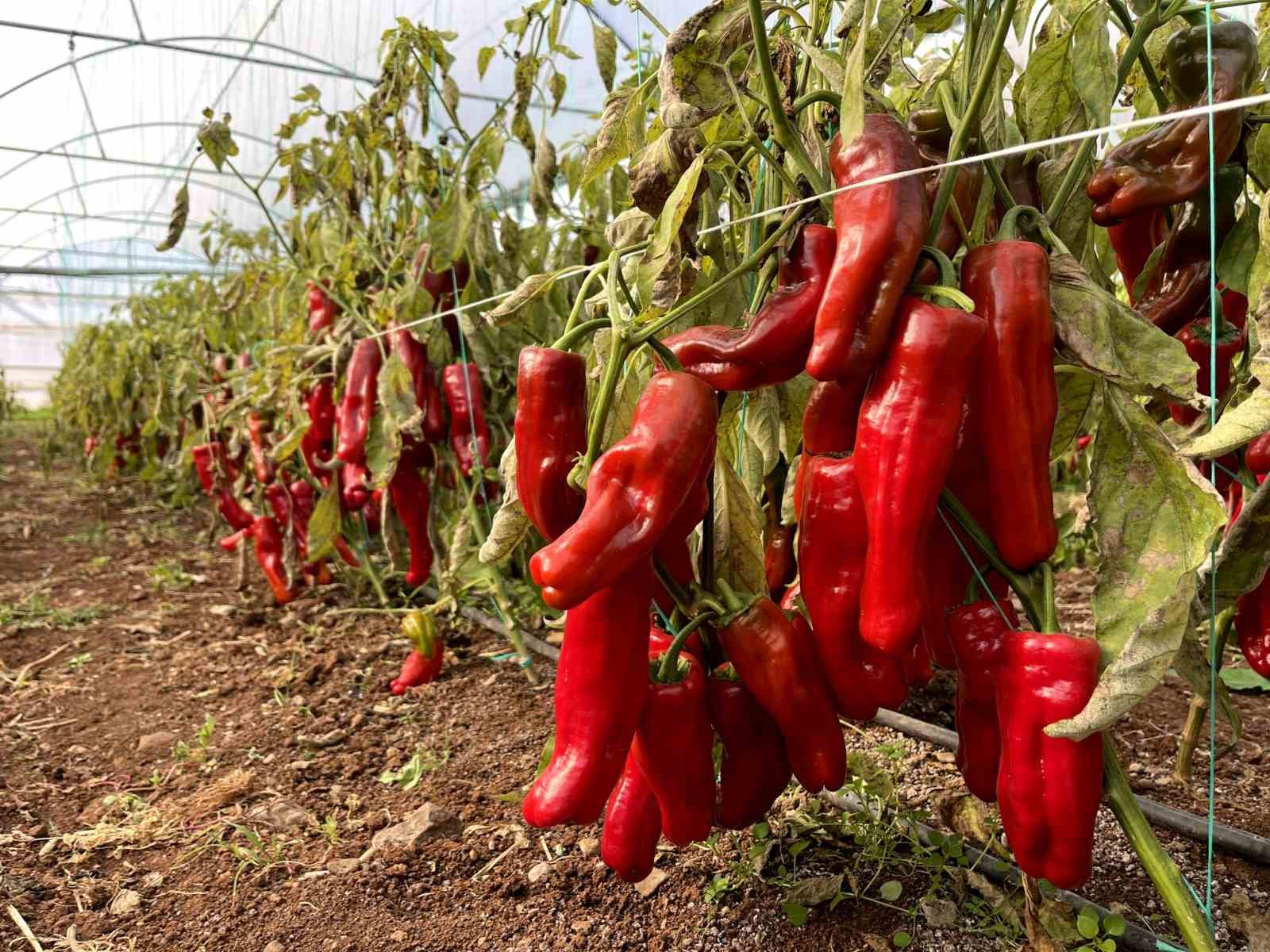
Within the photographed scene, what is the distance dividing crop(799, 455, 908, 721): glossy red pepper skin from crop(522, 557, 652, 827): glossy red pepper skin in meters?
0.18

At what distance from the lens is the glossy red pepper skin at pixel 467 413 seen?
2527 mm

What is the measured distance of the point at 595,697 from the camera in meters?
1.04

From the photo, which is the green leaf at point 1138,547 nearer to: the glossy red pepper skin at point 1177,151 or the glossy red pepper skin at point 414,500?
the glossy red pepper skin at point 1177,151

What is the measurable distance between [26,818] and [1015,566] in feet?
6.45

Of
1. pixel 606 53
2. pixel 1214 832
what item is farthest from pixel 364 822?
pixel 606 53

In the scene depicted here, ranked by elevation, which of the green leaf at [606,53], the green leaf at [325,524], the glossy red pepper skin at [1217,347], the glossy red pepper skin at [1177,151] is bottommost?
the green leaf at [325,524]

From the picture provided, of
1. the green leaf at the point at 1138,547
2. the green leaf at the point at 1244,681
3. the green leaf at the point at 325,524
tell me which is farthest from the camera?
the green leaf at the point at 325,524

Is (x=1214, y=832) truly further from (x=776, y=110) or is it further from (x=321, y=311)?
(x=321, y=311)

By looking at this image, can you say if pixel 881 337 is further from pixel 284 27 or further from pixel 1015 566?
pixel 284 27

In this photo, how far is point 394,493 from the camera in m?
2.74

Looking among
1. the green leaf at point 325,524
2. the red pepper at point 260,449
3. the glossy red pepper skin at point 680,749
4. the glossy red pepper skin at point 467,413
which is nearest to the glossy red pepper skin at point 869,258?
the glossy red pepper skin at point 680,749

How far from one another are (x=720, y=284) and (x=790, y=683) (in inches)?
16.9

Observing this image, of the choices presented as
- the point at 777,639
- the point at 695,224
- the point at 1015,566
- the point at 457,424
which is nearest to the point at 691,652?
the point at 777,639

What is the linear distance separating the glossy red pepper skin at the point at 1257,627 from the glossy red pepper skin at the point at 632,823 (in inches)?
29.5
